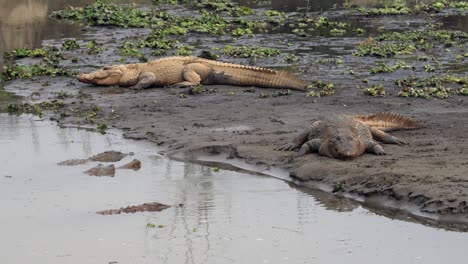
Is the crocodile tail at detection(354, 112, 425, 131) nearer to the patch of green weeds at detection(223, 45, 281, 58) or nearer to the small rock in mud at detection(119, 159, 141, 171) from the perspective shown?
the small rock in mud at detection(119, 159, 141, 171)

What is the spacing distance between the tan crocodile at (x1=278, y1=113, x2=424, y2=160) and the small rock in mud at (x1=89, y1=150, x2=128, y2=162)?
192cm

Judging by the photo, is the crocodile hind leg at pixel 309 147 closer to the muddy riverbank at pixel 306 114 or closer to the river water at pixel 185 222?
the muddy riverbank at pixel 306 114

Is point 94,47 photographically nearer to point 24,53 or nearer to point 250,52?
point 24,53

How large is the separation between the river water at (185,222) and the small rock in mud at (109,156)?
0.71 feet

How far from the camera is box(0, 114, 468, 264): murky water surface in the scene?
8.23m

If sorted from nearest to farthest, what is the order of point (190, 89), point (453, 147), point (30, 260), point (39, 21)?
point (30, 260), point (453, 147), point (190, 89), point (39, 21)

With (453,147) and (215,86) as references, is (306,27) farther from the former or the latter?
(453,147)

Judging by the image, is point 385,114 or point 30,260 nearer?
point 30,260

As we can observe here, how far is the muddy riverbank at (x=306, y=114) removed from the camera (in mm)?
9844

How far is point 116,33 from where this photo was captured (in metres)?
21.8

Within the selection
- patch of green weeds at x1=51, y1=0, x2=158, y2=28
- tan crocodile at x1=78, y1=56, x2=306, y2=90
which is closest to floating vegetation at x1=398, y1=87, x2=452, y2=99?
tan crocodile at x1=78, y1=56, x2=306, y2=90

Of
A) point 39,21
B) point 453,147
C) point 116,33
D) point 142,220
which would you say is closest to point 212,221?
point 142,220

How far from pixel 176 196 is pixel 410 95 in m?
5.40

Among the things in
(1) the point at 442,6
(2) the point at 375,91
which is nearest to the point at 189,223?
(2) the point at 375,91
